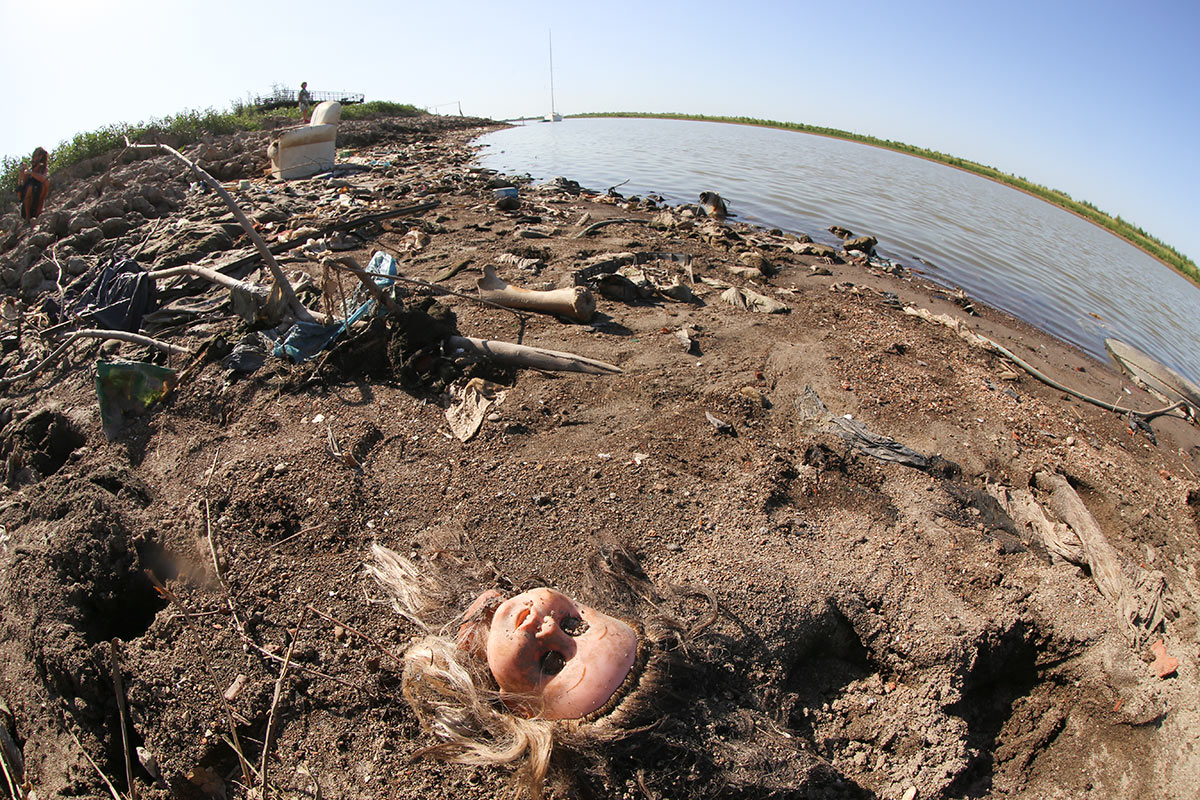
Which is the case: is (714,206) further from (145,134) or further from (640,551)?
(145,134)

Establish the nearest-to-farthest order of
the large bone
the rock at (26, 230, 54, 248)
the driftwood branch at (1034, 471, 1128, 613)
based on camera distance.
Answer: the driftwood branch at (1034, 471, 1128, 613)
the large bone
the rock at (26, 230, 54, 248)

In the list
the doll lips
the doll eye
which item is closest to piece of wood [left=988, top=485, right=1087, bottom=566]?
the doll eye

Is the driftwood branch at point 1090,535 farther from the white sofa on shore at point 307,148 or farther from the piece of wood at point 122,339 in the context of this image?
the white sofa on shore at point 307,148

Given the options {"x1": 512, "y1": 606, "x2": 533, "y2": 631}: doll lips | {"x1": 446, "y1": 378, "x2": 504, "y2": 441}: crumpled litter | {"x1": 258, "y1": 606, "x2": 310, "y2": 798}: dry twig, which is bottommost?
{"x1": 258, "y1": 606, "x2": 310, "y2": 798}: dry twig

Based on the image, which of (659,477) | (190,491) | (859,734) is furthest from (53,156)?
(859,734)

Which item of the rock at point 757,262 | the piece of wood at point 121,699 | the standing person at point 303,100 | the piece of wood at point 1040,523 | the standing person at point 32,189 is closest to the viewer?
the piece of wood at point 121,699

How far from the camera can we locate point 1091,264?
14828mm

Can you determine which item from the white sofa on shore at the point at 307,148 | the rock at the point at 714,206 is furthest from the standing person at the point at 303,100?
the rock at the point at 714,206

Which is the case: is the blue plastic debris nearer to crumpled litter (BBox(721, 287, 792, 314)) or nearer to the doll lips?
the doll lips

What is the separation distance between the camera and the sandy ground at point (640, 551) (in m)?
2.53

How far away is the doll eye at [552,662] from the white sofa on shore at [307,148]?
570 inches

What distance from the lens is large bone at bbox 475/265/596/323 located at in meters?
5.96

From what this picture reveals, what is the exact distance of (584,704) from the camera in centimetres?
211

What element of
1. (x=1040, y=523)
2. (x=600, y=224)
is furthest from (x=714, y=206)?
(x=1040, y=523)
